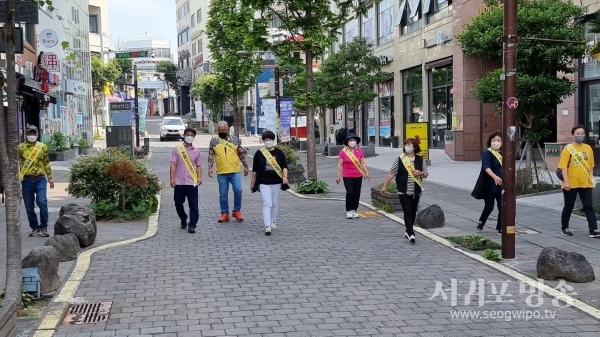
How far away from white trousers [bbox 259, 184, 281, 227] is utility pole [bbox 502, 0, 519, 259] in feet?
12.6

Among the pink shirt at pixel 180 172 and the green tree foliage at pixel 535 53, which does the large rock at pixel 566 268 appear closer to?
the pink shirt at pixel 180 172

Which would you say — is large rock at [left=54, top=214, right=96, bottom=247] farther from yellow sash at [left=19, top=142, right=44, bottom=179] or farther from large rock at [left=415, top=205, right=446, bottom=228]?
large rock at [left=415, top=205, right=446, bottom=228]

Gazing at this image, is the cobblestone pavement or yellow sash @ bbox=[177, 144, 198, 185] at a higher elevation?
yellow sash @ bbox=[177, 144, 198, 185]

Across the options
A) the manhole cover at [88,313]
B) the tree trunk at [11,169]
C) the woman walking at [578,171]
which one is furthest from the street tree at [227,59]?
the tree trunk at [11,169]

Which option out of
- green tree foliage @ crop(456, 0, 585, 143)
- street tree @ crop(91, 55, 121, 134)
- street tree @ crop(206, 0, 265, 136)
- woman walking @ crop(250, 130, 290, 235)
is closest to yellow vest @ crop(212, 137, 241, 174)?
woman walking @ crop(250, 130, 290, 235)

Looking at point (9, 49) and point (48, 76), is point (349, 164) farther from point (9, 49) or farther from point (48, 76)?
point (48, 76)

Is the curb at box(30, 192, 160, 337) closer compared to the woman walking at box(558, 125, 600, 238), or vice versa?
the curb at box(30, 192, 160, 337)

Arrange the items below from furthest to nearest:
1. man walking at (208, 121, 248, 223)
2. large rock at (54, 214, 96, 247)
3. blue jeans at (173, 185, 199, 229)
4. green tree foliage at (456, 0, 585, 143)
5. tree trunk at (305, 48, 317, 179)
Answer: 1. tree trunk at (305, 48, 317, 179)
2. green tree foliage at (456, 0, 585, 143)
3. man walking at (208, 121, 248, 223)
4. blue jeans at (173, 185, 199, 229)
5. large rock at (54, 214, 96, 247)

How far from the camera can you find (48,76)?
29328 mm

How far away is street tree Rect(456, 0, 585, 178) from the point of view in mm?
15445

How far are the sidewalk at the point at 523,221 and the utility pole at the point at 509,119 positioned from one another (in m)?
0.38

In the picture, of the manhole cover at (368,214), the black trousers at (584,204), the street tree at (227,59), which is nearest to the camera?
the black trousers at (584,204)

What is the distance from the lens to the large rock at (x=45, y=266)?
24.4ft

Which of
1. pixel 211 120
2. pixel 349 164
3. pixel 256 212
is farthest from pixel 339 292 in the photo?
pixel 211 120
